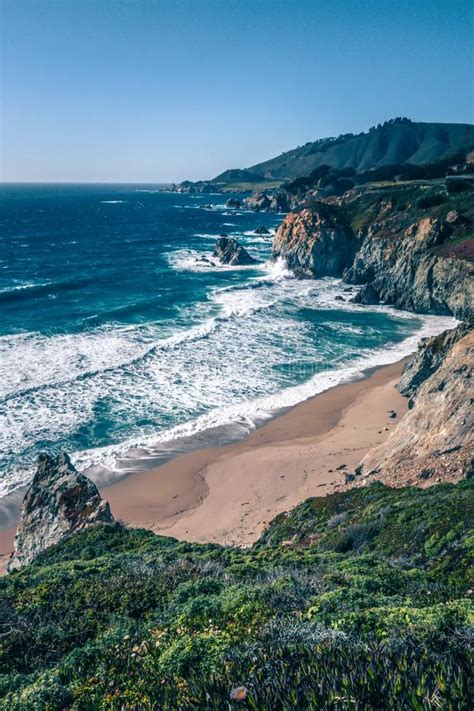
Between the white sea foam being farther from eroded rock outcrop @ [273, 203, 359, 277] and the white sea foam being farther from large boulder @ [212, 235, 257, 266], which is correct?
large boulder @ [212, 235, 257, 266]

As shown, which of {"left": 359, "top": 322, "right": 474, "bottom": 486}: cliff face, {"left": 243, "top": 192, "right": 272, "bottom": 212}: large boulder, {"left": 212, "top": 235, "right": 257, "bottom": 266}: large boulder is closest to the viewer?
{"left": 359, "top": 322, "right": 474, "bottom": 486}: cliff face

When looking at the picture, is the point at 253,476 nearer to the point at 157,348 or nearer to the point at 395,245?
the point at 157,348

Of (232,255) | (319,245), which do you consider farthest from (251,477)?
(232,255)

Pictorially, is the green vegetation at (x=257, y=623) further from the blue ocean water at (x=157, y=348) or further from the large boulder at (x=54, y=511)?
the blue ocean water at (x=157, y=348)

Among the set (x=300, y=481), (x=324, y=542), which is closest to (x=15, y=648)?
(x=324, y=542)

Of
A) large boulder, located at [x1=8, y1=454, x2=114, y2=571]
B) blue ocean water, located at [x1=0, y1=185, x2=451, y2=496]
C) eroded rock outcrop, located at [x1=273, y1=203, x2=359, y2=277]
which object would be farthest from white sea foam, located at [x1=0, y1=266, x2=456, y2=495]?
eroded rock outcrop, located at [x1=273, y1=203, x2=359, y2=277]

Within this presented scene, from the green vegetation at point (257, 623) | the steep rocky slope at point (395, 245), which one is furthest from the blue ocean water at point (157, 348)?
the green vegetation at point (257, 623)
